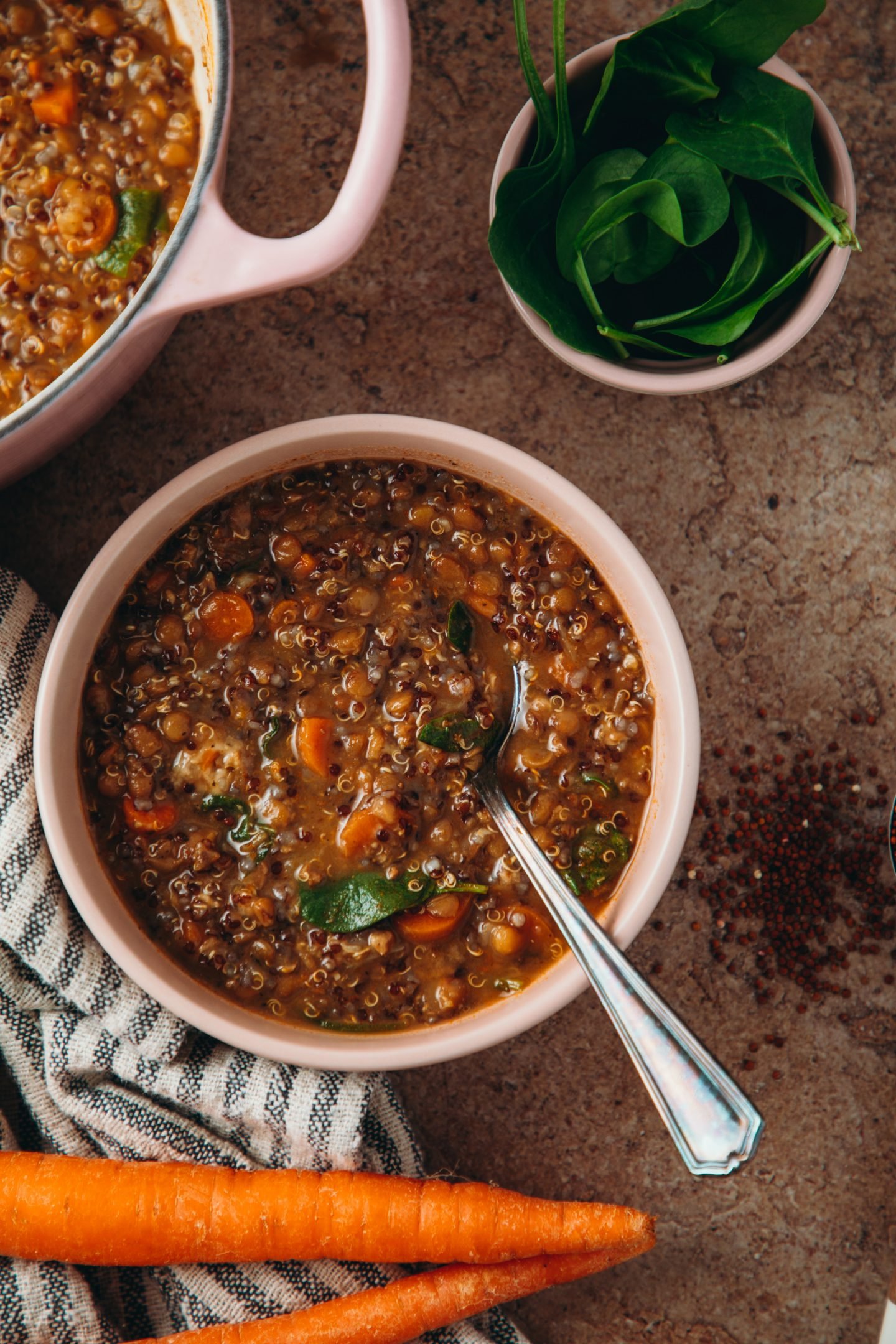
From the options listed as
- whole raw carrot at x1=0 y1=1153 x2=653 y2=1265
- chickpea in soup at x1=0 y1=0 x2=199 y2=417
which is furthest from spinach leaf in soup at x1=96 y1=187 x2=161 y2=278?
whole raw carrot at x1=0 y1=1153 x2=653 y2=1265

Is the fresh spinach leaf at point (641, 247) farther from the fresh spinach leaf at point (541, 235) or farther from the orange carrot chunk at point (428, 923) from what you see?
the orange carrot chunk at point (428, 923)

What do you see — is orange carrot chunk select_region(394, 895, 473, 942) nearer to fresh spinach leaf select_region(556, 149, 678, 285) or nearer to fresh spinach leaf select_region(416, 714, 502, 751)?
fresh spinach leaf select_region(416, 714, 502, 751)

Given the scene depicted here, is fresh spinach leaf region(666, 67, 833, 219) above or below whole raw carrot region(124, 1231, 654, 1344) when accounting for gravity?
above

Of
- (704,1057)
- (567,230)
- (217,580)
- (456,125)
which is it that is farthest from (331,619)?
(456,125)

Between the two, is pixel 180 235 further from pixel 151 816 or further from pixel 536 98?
pixel 151 816

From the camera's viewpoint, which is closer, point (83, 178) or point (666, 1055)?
point (666, 1055)

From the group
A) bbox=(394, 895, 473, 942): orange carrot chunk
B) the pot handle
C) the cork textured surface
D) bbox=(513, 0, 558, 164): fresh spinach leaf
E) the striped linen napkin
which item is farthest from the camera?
the cork textured surface

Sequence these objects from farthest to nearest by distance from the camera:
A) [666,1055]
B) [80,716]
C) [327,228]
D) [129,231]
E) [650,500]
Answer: [650,500] → [80,716] → [129,231] → [666,1055] → [327,228]

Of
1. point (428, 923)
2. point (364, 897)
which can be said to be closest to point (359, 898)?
point (364, 897)
